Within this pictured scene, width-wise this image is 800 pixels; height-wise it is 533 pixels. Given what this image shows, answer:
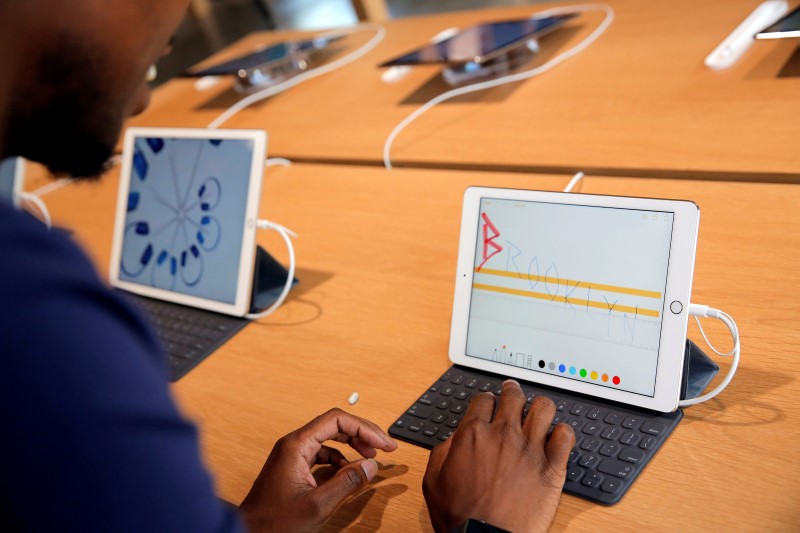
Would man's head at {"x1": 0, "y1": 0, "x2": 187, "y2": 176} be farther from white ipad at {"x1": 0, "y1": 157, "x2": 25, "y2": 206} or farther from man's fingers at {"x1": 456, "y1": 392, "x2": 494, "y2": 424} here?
white ipad at {"x1": 0, "y1": 157, "x2": 25, "y2": 206}

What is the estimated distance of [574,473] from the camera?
2.99 feet

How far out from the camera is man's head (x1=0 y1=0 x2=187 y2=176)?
27.2 inches

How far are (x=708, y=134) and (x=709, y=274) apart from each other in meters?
0.39

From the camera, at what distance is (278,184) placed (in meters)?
1.91

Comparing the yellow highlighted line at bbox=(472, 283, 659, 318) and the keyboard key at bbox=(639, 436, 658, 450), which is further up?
the yellow highlighted line at bbox=(472, 283, 659, 318)

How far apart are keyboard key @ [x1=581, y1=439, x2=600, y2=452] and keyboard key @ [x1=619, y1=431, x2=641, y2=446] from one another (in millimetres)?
27

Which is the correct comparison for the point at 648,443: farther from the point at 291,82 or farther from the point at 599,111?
the point at 291,82

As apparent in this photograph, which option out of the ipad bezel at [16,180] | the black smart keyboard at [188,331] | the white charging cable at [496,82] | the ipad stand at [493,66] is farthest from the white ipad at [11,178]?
the ipad stand at [493,66]

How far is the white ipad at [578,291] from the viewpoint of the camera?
948 mm

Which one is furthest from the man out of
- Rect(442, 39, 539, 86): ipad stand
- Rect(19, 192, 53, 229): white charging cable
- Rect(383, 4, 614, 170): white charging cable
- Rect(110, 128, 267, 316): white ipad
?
Rect(19, 192, 53, 229): white charging cable

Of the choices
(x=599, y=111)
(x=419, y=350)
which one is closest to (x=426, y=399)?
(x=419, y=350)

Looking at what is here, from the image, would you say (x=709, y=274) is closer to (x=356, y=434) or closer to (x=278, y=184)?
(x=356, y=434)

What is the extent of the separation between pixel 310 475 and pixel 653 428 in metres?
0.41

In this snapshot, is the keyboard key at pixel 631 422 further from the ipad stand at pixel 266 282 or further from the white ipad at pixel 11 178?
the white ipad at pixel 11 178
